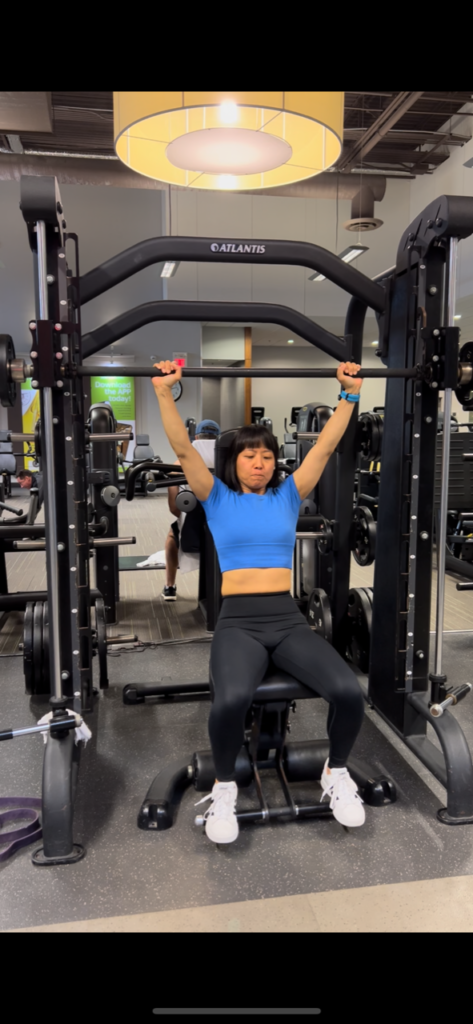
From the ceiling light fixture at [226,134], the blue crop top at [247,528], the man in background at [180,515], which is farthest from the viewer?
the man in background at [180,515]

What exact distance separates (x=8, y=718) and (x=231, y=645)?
140 cm

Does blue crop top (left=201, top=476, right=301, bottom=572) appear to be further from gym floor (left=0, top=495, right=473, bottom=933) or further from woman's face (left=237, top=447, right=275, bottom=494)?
gym floor (left=0, top=495, right=473, bottom=933)

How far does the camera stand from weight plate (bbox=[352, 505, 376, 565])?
3.13 m

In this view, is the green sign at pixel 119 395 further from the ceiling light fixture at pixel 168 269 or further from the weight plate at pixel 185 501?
the weight plate at pixel 185 501

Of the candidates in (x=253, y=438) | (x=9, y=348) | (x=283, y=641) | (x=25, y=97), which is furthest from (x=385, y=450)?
(x=25, y=97)

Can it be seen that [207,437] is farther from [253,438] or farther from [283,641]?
[283,641]

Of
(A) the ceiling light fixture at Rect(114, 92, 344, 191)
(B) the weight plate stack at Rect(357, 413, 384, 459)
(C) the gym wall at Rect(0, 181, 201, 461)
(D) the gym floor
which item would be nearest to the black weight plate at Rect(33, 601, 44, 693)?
(D) the gym floor

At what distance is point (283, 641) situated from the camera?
2168 mm

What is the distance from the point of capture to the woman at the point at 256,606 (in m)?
1.97

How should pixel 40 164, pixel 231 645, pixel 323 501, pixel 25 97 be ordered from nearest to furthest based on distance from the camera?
pixel 231 645 → pixel 323 501 → pixel 25 97 → pixel 40 164

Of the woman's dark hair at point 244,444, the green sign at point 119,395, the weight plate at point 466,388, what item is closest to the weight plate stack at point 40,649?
the woman's dark hair at point 244,444

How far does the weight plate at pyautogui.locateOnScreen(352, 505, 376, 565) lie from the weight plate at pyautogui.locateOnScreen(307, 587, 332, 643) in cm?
27

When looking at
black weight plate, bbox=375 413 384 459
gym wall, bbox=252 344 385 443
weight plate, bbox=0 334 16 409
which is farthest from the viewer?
gym wall, bbox=252 344 385 443

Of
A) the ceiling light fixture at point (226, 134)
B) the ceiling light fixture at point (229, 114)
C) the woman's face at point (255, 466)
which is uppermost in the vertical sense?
the ceiling light fixture at point (229, 114)
